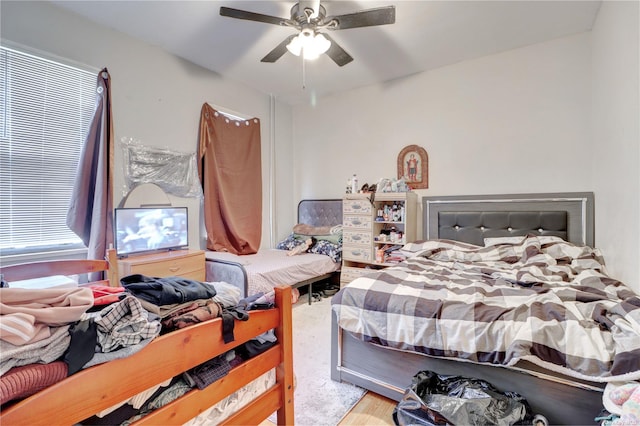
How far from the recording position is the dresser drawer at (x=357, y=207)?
3494 mm

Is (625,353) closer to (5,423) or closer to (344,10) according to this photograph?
(5,423)

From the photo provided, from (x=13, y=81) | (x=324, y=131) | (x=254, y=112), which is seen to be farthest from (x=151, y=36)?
(x=324, y=131)

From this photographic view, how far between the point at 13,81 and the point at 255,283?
241 cm

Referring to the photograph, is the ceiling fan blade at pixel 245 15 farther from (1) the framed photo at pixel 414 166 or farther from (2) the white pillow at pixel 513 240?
(2) the white pillow at pixel 513 240

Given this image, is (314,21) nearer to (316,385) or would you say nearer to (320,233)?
(320,233)

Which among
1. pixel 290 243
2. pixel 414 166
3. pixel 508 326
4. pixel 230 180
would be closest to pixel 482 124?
pixel 414 166

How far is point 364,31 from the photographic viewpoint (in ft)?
8.95

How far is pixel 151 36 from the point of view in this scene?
2.84 metres

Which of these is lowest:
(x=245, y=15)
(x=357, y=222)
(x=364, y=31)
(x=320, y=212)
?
(x=357, y=222)

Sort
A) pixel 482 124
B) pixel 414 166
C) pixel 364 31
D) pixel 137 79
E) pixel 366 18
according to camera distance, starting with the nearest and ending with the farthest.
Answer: pixel 366 18, pixel 364 31, pixel 137 79, pixel 482 124, pixel 414 166

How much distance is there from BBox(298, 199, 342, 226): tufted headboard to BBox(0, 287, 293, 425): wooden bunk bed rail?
301 cm

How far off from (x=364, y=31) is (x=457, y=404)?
2.92m

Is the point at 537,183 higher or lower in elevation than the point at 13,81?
lower

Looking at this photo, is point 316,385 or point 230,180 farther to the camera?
point 230,180
